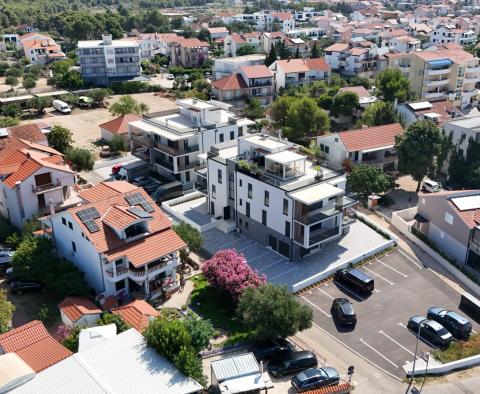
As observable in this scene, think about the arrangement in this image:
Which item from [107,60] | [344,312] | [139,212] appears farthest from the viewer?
[107,60]

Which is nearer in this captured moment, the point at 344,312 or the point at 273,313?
the point at 273,313

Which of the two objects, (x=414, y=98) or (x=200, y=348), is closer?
(x=200, y=348)

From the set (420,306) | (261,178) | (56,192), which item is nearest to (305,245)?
(261,178)

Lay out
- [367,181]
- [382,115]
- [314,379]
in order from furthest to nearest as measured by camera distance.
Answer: [382,115] < [367,181] < [314,379]

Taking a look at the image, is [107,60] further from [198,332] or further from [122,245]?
[198,332]

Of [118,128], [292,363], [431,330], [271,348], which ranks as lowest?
[431,330]

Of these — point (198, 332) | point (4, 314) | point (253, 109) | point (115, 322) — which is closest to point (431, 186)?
Result: point (253, 109)

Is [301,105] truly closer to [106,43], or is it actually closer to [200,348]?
[200,348]
